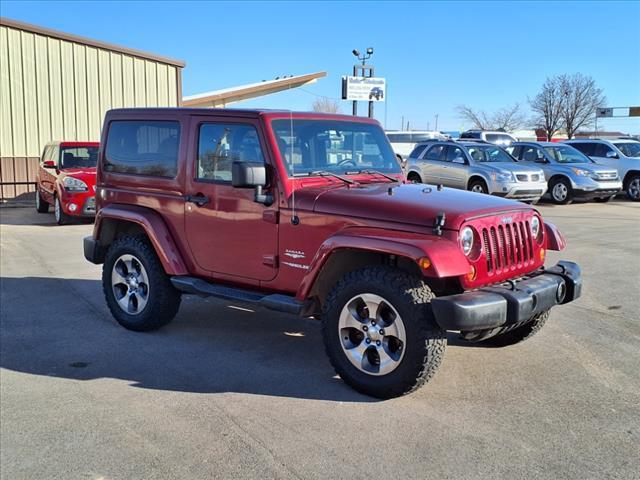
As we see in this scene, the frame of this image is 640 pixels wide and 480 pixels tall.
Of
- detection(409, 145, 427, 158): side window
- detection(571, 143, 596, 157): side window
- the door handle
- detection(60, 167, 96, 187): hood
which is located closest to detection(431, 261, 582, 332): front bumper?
the door handle

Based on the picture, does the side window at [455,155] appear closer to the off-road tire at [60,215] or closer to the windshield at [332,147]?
the off-road tire at [60,215]

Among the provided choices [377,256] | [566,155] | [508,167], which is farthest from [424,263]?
[566,155]

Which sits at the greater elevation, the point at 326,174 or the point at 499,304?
the point at 326,174

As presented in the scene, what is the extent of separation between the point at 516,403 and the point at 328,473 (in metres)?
1.52

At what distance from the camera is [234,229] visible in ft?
16.3

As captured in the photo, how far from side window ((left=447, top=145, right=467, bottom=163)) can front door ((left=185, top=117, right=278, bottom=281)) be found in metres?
12.1

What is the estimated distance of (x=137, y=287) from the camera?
5.76 metres

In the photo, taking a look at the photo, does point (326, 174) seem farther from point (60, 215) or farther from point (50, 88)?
point (50, 88)

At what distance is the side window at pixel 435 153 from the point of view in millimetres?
17016

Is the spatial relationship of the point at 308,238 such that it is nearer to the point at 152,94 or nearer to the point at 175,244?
the point at 175,244

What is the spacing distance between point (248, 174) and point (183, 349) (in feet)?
5.68

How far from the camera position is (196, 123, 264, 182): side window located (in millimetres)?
4918

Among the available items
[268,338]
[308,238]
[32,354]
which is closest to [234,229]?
[308,238]

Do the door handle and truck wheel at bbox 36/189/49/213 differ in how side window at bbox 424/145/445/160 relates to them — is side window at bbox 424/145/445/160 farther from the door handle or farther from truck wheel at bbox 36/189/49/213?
the door handle
